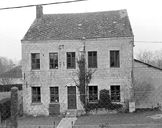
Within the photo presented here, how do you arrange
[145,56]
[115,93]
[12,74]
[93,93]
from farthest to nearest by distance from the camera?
[145,56]
[12,74]
[93,93]
[115,93]

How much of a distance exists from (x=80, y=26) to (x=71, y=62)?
400 cm

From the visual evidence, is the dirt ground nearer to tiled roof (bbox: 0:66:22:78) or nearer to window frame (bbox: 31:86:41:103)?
window frame (bbox: 31:86:41:103)

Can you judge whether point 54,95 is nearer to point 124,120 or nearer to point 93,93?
point 93,93

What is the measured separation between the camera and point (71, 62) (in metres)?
28.8

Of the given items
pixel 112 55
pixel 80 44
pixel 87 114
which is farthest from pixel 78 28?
pixel 87 114

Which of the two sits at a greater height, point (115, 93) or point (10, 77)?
point (115, 93)

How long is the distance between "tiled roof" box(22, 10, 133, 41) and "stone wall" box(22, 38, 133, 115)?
62 cm

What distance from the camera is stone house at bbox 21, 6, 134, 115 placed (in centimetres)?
2800

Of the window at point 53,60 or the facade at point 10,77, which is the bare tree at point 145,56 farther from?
the window at point 53,60

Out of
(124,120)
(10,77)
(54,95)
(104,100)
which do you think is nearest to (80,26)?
(54,95)

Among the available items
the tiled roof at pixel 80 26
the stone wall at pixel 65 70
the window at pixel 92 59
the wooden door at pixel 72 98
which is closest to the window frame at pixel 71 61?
the stone wall at pixel 65 70

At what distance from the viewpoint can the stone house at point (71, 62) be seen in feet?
91.9

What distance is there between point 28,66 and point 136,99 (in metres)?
11.3

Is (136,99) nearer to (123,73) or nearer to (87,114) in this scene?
(123,73)
